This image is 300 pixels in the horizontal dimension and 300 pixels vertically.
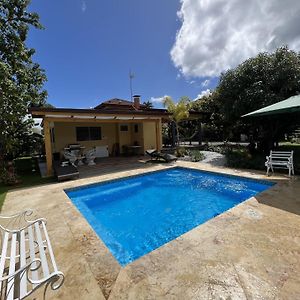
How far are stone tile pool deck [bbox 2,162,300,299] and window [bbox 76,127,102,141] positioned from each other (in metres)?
10.2

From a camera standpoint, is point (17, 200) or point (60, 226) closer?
point (60, 226)

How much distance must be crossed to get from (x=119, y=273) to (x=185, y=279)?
88 centimetres

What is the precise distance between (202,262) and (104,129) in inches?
527

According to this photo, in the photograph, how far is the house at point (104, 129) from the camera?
9742mm

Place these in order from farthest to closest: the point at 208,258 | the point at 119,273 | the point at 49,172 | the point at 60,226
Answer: the point at 49,172 < the point at 60,226 < the point at 208,258 < the point at 119,273

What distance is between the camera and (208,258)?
272 cm

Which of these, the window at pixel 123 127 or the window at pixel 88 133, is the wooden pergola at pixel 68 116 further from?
the window at pixel 123 127

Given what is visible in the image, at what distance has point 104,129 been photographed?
14859 mm

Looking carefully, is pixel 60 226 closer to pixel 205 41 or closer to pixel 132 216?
pixel 132 216

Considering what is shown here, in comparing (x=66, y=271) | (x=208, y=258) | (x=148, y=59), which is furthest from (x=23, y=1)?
(x=208, y=258)

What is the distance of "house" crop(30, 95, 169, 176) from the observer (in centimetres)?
974

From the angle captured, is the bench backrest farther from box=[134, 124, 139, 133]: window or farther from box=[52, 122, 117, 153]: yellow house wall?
box=[52, 122, 117, 153]: yellow house wall

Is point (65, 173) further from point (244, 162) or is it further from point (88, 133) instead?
point (244, 162)

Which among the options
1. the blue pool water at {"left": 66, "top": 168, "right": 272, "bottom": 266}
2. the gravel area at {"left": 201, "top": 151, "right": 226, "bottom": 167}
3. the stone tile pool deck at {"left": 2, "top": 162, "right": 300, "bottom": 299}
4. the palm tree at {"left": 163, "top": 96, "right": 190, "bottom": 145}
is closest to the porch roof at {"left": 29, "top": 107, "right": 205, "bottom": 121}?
the palm tree at {"left": 163, "top": 96, "right": 190, "bottom": 145}
